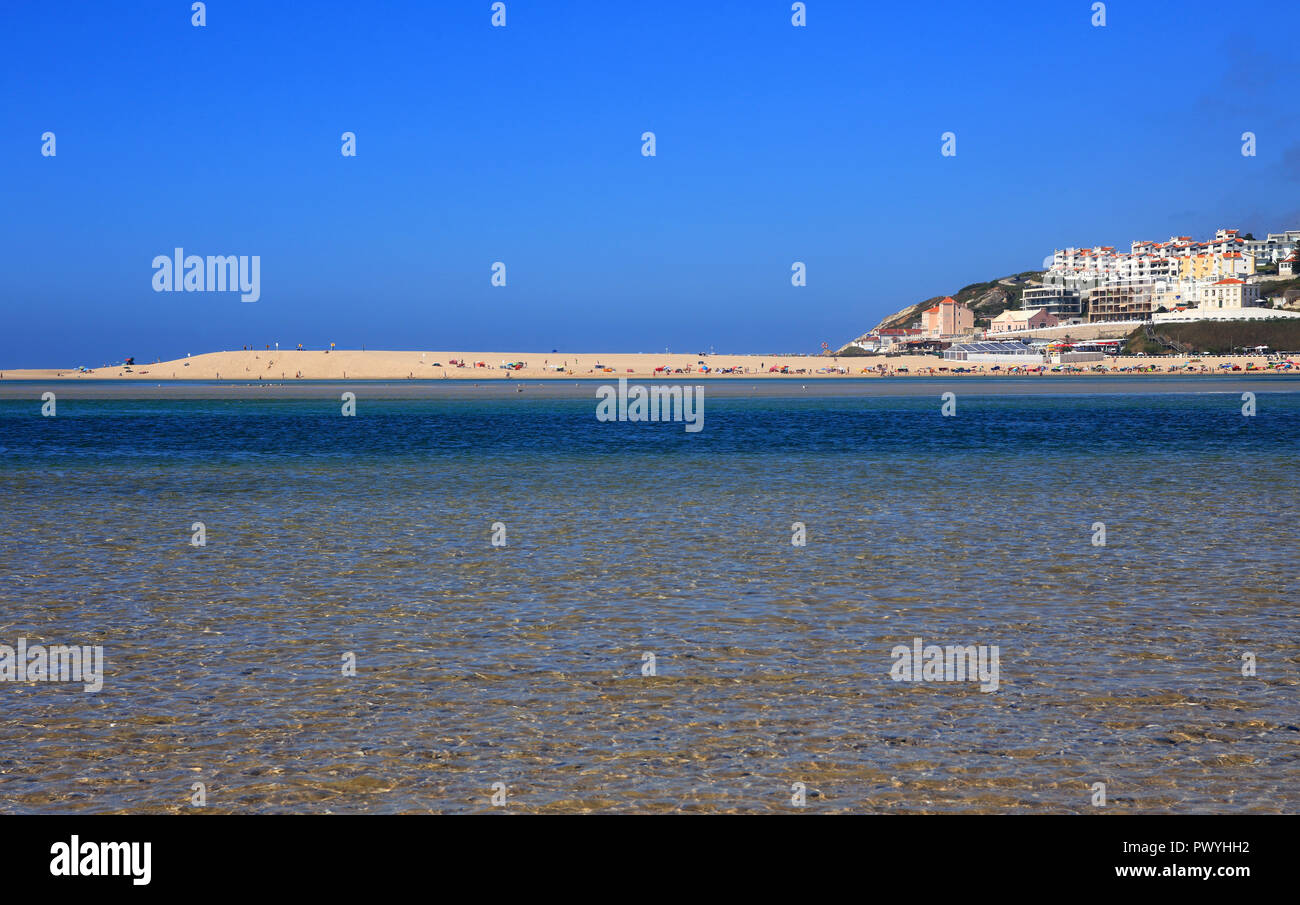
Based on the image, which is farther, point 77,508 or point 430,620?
point 77,508

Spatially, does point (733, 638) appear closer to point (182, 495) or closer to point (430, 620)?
point (430, 620)

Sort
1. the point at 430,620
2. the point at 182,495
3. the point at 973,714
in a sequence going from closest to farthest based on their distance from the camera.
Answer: the point at 973,714 < the point at 430,620 < the point at 182,495

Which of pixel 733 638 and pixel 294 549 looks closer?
pixel 733 638

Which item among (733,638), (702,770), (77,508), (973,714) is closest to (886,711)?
(973,714)
